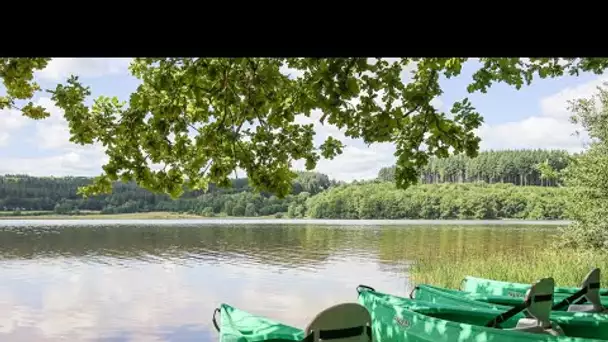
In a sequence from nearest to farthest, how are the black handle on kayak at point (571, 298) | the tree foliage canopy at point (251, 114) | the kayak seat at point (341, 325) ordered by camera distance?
1. the kayak seat at point (341, 325)
2. the tree foliage canopy at point (251, 114)
3. the black handle on kayak at point (571, 298)

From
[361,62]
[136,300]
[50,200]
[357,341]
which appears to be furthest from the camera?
[50,200]

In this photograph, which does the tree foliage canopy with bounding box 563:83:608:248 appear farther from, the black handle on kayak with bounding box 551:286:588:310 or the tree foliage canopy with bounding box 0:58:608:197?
the black handle on kayak with bounding box 551:286:588:310

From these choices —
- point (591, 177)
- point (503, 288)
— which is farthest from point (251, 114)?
point (591, 177)

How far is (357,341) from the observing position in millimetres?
2988

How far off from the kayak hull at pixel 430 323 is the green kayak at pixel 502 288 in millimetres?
914

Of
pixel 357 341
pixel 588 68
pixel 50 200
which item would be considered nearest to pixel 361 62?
pixel 357 341

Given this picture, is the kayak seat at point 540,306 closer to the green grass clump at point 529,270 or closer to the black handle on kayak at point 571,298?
the black handle on kayak at point 571,298

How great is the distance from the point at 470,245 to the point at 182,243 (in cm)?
905

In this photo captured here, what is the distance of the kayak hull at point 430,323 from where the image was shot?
318 centimetres

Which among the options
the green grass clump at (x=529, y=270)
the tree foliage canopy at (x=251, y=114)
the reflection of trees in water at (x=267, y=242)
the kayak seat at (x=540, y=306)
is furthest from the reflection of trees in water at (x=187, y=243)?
the kayak seat at (x=540, y=306)

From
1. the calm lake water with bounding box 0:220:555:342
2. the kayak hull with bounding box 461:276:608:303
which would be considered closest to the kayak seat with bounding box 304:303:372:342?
the kayak hull with bounding box 461:276:608:303

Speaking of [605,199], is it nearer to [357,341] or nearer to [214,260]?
[357,341]

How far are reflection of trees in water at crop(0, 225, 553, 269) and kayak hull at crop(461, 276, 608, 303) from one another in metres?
8.17

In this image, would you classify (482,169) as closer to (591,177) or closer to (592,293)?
(591,177)
